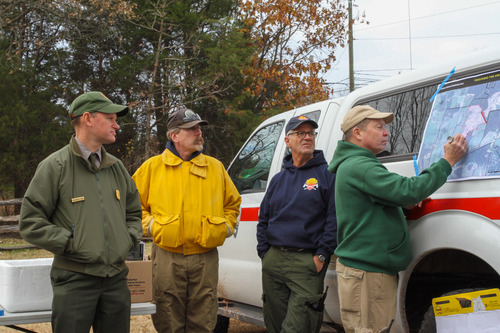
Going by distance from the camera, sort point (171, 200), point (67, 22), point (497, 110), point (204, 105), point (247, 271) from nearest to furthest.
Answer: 1. point (497, 110)
2. point (171, 200)
3. point (247, 271)
4. point (67, 22)
5. point (204, 105)

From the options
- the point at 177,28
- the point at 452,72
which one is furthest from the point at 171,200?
the point at 177,28

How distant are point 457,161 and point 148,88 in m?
14.0

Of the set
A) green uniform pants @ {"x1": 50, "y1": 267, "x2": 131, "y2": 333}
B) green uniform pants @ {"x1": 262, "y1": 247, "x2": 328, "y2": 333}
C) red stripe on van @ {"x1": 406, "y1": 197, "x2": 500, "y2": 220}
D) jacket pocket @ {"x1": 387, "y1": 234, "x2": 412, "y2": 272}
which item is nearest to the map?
red stripe on van @ {"x1": 406, "y1": 197, "x2": 500, "y2": 220}

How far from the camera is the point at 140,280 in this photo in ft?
12.3

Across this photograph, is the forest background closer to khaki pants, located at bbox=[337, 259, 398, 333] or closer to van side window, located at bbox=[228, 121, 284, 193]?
van side window, located at bbox=[228, 121, 284, 193]

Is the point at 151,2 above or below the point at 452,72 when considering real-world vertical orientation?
above

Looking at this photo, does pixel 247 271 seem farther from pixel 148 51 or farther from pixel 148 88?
pixel 148 51

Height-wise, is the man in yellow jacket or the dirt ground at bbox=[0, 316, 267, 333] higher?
the man in yellow jacket

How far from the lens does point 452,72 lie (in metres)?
3.24

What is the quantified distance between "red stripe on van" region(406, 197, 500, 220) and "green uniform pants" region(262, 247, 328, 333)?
→ 2.84 feet

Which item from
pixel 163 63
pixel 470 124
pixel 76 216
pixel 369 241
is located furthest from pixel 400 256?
pixel 163 63

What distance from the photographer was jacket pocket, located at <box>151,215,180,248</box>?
158 inches

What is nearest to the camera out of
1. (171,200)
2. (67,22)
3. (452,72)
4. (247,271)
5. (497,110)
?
(497,110)

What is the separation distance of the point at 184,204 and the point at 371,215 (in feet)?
4.82
